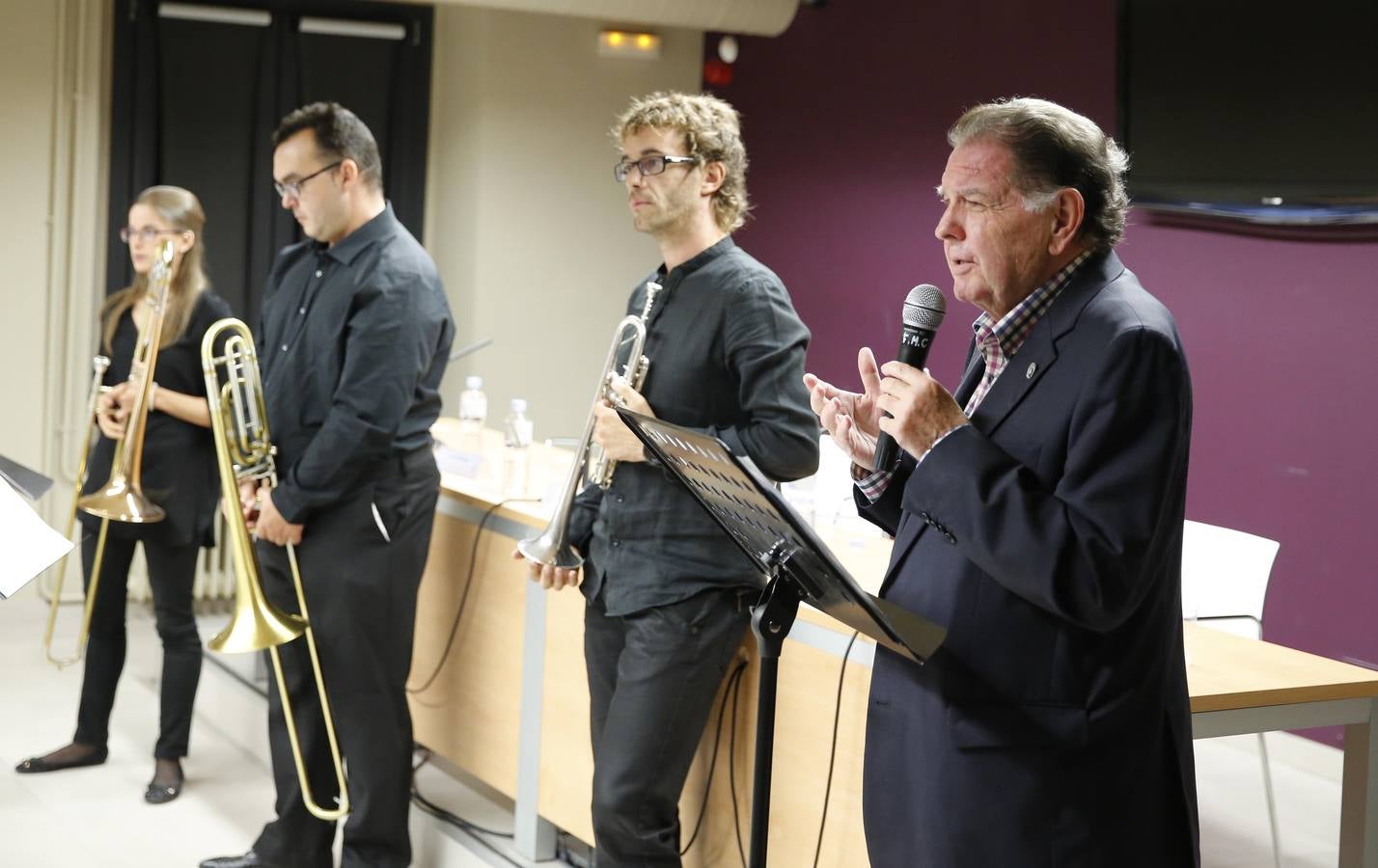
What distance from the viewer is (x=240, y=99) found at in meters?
5.60

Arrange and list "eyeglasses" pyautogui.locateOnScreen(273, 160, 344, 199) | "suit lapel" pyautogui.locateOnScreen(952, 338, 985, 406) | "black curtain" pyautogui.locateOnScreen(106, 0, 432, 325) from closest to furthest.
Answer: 1. "suit lapel" pyautogui.locateOnScreen(952, 338, 985, 406)
2. "eyeglasses" pyautogui.locateOnScreen(273, 160, 344, 199)
3. "black curtain" pyautogui.locateOnScreen(106, 0, 432, 325)

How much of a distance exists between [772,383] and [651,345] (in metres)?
0.26

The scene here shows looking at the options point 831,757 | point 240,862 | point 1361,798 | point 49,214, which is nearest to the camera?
point 1361,798

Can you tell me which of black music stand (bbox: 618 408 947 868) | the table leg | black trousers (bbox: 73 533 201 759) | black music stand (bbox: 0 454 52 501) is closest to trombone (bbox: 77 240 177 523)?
black trousers (bbox: 73 533 201 759)

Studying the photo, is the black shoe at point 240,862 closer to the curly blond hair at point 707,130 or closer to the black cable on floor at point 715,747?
the black cable on floor at point 715,747

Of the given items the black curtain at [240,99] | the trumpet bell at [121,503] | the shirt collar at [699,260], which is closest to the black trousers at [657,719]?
the shirt collar at [699,260]

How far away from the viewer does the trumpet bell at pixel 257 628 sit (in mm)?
2824

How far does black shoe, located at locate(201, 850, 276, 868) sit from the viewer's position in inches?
125

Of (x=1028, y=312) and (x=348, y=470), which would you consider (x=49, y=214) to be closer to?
(x=348, y=470)

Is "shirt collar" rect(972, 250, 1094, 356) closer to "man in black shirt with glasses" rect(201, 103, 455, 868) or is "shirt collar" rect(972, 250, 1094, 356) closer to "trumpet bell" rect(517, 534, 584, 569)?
"trumpet bell" rect(517, 534, 584, 569)

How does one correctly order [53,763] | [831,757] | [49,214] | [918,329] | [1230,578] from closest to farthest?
[918,329] → [831,757] → [1230,578] → [53,763] → [49,214]

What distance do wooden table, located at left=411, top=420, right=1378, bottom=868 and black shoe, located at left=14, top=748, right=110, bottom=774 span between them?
2.94 ft

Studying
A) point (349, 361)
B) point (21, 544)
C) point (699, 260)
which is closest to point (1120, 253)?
point (699, 260)

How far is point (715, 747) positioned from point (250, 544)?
103 centimetres
